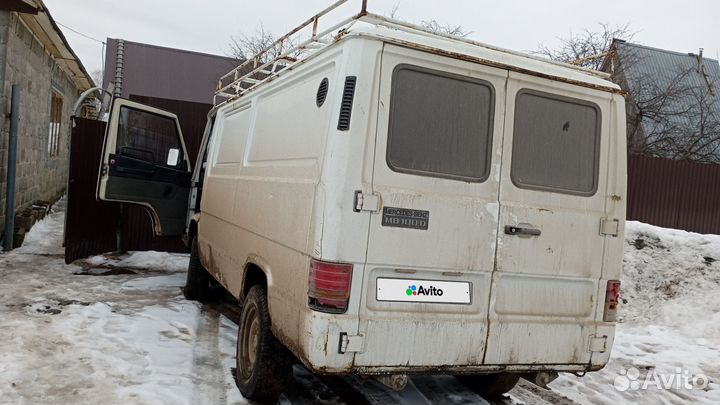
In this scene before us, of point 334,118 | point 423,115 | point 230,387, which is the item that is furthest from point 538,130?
point 230,387

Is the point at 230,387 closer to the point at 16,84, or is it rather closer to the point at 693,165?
the point at 16,84

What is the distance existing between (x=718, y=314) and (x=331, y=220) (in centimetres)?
652

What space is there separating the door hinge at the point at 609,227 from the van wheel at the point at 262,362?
84.1 inches

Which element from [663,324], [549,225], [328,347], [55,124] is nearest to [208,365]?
[328,347]

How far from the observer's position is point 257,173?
4.16 metres

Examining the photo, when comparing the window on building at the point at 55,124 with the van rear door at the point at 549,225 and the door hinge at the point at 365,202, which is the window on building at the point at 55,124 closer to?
the door hinge at the point at 365,202

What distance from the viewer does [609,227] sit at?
11.3 ft

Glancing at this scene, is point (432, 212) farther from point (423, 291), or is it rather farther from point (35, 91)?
point (35, 91)

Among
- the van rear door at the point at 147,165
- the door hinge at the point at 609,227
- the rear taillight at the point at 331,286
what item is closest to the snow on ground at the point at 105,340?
the van rear door at the point at 147,165

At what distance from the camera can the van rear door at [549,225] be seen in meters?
3.21

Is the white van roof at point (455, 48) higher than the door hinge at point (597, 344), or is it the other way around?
the white van roof at point (455, 48)

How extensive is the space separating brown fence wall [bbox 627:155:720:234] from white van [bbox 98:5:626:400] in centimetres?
860

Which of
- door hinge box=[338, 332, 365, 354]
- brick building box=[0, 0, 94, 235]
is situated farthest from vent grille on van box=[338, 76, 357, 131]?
brick building box=[0, 0, 94, 235]

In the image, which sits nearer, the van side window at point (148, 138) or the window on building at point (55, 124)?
the van side window at point (148, 138)
